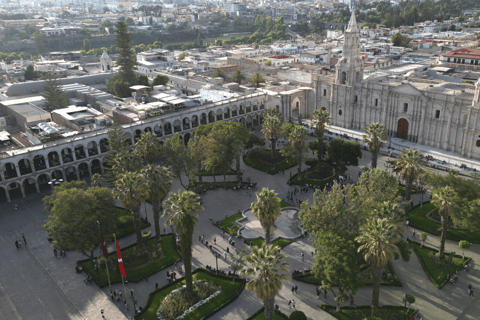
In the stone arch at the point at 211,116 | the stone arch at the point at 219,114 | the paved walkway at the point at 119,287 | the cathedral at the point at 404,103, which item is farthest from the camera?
the stone arch at the point at 219,114

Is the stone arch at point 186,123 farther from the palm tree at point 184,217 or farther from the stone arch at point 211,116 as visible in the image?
the palm tree at point 184,217

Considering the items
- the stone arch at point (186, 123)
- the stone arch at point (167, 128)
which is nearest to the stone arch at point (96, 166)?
the stone arch at point (167, 128)

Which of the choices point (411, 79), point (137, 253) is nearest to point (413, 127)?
point (411, 79)

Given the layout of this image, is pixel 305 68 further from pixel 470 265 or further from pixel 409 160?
pixel 470 265

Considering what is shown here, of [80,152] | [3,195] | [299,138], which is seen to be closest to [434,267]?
[299,138]

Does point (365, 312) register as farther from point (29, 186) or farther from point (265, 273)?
point (29, 186)

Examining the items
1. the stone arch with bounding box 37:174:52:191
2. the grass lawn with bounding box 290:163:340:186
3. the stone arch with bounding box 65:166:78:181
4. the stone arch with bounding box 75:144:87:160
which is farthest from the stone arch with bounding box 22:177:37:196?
the grass lawn with bounding box 290:163:340:186

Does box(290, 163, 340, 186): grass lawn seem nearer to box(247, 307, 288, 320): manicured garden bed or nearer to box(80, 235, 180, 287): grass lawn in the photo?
box(80, 235, 180, 287): grass lawn

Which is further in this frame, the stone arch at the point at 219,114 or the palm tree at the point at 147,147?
the stone arch at the point at 219,114
